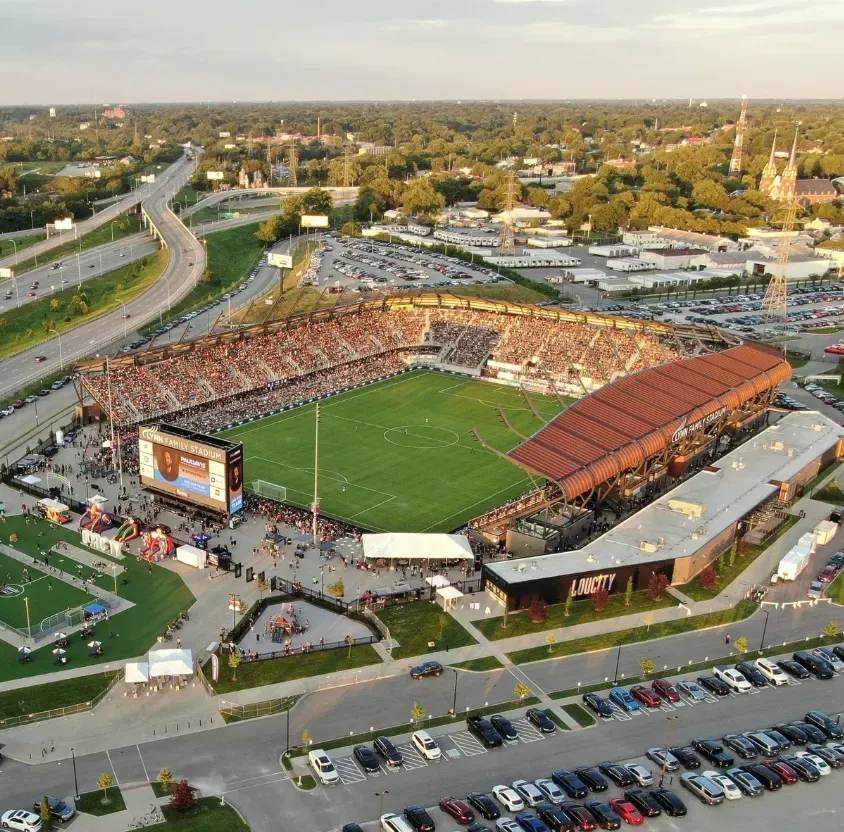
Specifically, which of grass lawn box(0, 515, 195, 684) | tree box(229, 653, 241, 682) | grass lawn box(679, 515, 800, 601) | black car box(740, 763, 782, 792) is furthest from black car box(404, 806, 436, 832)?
grass lawn box(679, 515, 800, 601)

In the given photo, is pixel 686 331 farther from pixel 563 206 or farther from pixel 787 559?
pixel 563 206

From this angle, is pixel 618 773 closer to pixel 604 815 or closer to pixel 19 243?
pixel 604 815

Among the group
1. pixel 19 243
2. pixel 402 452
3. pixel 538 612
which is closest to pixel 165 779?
pixel 538 612

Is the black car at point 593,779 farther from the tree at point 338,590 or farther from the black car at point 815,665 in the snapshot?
the tree at point 338,590

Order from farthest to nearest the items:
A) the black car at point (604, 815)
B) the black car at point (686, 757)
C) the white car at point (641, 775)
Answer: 1. the black car at point (686, 757)
2. the white car at point (641, 775)
3. the black car at point (604, 815)

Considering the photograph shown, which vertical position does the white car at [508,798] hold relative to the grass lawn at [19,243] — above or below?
above

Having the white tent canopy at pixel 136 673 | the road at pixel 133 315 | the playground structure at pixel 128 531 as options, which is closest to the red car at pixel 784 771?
the white tent canopy at pixel 136 673
